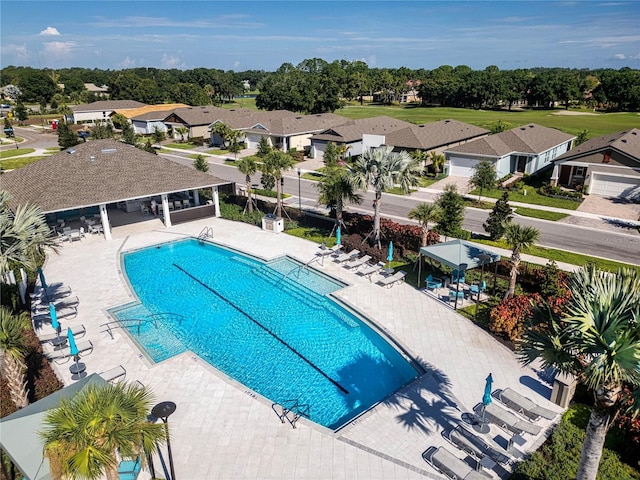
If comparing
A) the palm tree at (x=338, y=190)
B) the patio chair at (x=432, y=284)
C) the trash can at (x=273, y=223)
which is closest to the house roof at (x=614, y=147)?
the palm tree at (x=338, y=190)

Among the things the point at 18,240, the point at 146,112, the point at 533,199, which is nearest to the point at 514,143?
the point at 533,199

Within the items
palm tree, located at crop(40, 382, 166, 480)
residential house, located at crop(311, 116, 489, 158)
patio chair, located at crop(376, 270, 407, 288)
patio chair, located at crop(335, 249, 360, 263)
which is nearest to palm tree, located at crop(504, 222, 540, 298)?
patio chair, located at crop(376, 270, 407, 288)

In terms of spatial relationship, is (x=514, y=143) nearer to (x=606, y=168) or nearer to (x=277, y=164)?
(x=606, y=168)

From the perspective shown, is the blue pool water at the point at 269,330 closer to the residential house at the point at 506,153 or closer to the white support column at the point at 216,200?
the white support column at the point at 216,200

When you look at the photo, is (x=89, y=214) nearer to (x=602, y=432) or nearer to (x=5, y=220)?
(x=5, y=220)

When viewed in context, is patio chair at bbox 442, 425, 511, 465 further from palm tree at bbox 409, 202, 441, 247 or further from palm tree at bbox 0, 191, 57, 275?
palm tree at bbox 0, 191, 57, 275

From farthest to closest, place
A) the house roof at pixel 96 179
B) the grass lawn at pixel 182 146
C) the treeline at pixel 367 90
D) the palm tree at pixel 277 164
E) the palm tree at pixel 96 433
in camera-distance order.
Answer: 1. the treeline at pixel 367 90
2. the grass lawn at pixel 182 146
3. the palm tree at pixel 277 164
4. the house roof at pixel 96 179
5. the palm tree at pixel 96 433
